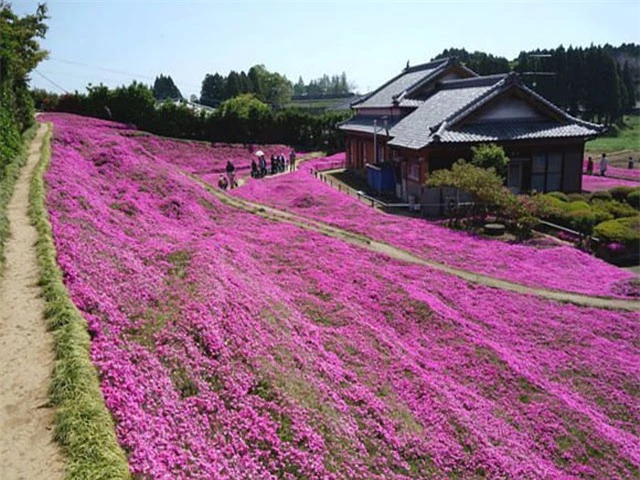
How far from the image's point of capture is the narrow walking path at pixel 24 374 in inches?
283

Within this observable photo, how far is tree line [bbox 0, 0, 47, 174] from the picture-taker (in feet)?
70.3

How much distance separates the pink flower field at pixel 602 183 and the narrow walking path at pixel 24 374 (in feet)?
124

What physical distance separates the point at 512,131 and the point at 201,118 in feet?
123

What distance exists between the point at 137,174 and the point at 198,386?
17065mm

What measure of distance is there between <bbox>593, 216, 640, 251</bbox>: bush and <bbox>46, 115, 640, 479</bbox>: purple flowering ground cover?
24.6 feet

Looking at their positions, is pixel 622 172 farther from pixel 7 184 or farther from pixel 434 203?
pixel 7 184

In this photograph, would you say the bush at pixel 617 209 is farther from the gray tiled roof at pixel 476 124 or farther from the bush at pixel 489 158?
the gray tiled roof at pixel 476 124

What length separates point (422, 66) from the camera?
5081cm

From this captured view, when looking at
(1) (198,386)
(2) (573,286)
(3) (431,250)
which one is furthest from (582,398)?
(3) (431,250)

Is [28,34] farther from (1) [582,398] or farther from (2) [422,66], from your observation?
(1) [582,398]

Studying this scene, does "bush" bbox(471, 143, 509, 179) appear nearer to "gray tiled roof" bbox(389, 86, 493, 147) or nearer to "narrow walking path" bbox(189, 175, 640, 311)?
"gray tiled roof" bbox(389, 86, 493, 147)

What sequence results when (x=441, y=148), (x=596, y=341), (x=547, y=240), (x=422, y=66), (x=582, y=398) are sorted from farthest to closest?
(x=422, y=66) < (x=441, y=148) < (x=547, y=240) < (x=596, y=341) < (x=582, y=398)

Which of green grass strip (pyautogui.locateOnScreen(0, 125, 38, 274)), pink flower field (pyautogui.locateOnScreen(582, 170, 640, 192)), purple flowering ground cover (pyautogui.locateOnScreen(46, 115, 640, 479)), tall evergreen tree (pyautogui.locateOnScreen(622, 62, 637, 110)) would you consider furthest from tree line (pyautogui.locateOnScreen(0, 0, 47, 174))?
tall evergreen tree (pyautogui.locateOnScreen(622, 62, 637, 110))

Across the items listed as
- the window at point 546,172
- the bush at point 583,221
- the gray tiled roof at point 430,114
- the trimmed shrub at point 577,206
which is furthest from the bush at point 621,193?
the gray tiled roof at point 430,114
